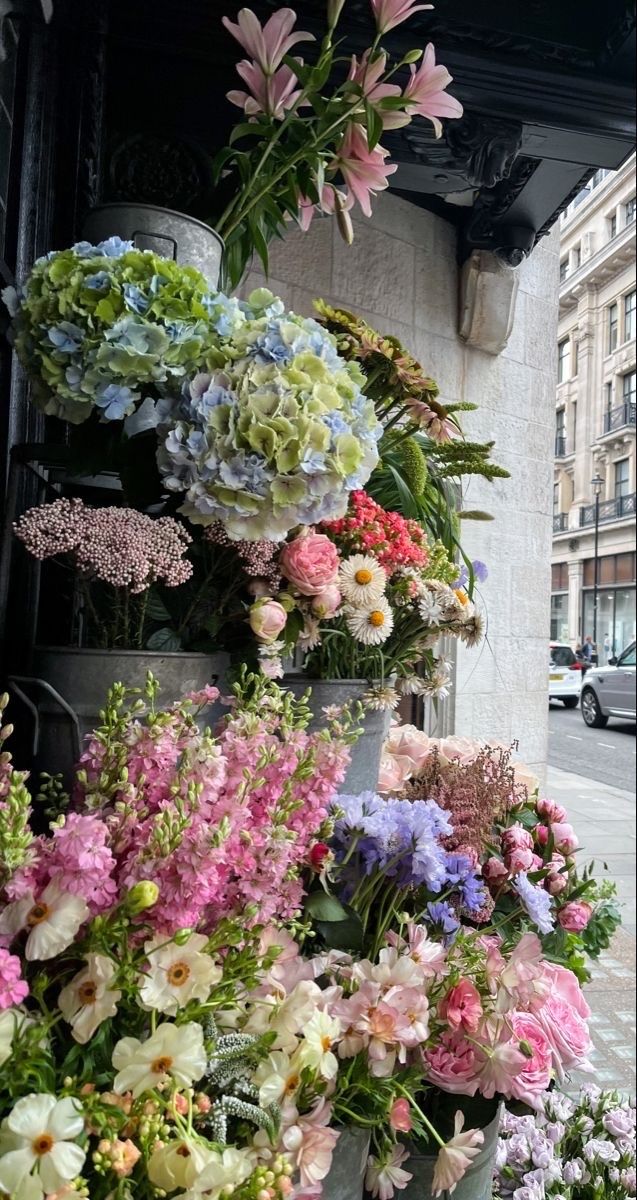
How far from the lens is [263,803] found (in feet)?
1.88

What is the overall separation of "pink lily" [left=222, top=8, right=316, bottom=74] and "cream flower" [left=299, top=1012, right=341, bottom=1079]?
0.98 meters

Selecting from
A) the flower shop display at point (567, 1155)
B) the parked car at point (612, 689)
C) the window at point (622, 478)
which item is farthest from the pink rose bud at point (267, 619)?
the window at point (622, 478)

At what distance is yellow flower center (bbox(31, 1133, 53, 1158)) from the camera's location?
39cm

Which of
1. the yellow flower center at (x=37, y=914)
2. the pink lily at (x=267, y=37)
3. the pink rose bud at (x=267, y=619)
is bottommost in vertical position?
the yellow flower center at (x=37, y=914)

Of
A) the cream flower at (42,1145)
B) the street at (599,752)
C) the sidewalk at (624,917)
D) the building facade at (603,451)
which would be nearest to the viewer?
the cream flower at (42,1145)

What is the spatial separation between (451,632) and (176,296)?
0.48m

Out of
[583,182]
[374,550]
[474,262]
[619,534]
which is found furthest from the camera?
[619,534]

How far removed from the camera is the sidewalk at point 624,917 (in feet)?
7.22

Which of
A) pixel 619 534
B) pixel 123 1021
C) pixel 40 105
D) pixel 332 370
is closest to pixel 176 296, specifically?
pixel 332 370

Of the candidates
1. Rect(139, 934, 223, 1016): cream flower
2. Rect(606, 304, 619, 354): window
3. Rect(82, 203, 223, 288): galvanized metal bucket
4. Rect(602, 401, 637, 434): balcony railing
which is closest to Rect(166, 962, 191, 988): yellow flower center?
Rect(139, 934, 223, 1016): cream flower

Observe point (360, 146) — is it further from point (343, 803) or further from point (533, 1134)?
point (533, 1134)

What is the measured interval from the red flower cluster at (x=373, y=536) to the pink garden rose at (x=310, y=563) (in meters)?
0.10

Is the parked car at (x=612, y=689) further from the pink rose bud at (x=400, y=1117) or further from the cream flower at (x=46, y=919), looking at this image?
the cream flower at (x=46, y=919)

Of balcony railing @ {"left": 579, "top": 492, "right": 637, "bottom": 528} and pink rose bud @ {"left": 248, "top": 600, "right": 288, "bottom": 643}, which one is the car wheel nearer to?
balcony railing @ {"left": 579, "top": 492, "right": 637, "bottom": 528}
